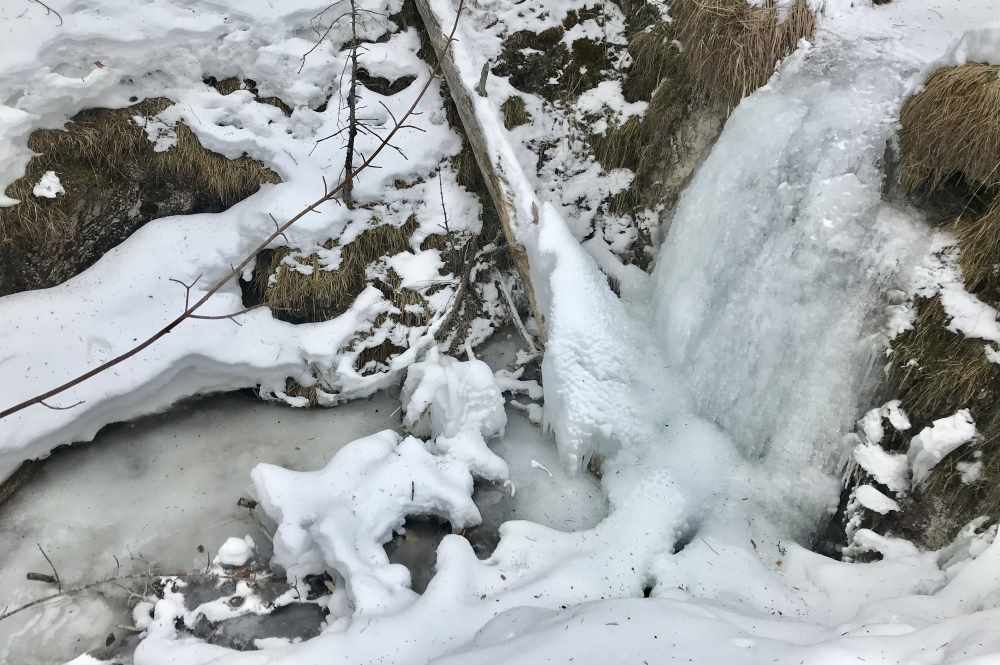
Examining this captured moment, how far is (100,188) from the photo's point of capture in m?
4.70

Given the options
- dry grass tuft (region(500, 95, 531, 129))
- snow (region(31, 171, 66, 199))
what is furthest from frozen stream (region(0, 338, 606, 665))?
dry grass tuft (region(500, 95, 531, 129))

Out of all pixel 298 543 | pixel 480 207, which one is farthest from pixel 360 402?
pixel 480 207

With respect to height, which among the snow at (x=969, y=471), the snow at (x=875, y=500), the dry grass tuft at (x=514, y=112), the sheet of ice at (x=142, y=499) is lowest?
the sheet of ice at (x=142, y=499)

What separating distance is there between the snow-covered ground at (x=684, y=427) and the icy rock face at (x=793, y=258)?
0.01 metres

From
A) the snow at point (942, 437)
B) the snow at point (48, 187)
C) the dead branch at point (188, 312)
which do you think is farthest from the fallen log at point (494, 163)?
the snow at point (48, 187)

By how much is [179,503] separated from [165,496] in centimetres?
11

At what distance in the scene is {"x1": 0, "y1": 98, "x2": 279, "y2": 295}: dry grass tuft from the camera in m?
4.47

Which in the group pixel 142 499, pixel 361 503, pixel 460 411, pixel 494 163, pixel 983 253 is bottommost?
pixel 142 499

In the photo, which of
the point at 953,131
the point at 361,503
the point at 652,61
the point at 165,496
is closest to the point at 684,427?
the point at 361,503

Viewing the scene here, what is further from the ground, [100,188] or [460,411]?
[100,188]

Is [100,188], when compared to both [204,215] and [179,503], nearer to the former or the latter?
[204,215]

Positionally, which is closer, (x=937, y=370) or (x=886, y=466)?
(x=937, y=370)

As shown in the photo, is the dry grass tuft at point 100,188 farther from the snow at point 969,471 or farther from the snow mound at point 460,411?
the snow at point 969,471

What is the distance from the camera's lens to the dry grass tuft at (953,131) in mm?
3385
